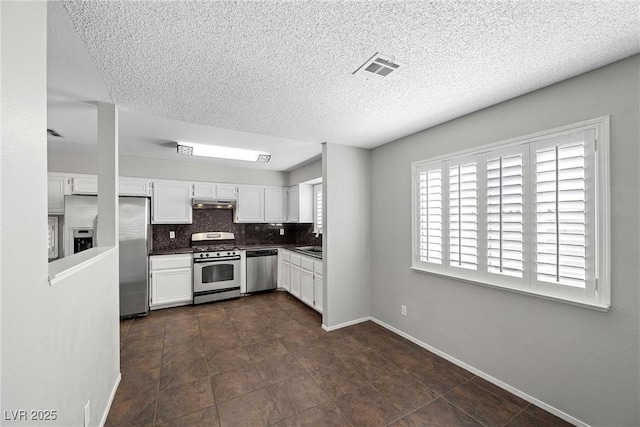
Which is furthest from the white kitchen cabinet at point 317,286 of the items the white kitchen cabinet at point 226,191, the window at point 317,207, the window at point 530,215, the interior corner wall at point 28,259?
the interior corner wall at point 28,259

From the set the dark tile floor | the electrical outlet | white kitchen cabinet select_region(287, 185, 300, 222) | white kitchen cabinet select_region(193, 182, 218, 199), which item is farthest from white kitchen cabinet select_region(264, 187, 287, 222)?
the electrical outlet

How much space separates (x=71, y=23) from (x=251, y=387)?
2723 millimetres

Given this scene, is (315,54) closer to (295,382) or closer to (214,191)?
(295,382)

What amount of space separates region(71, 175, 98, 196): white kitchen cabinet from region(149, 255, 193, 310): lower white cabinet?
53.6 inches

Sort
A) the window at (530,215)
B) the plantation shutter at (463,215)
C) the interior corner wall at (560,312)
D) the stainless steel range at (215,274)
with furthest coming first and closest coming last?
the stainless steel range at (215,274), the plantation shutter at (463,215), the window at (530,215), the interior corner wall at (560,312)

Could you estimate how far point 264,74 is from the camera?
6.03ft

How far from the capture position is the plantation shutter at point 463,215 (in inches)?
95.1

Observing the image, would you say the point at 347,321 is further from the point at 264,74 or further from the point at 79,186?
the point at 79,186

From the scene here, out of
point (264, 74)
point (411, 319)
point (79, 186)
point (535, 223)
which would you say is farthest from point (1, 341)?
point (79, 186)

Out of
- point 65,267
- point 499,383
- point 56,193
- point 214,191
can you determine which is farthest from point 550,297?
point 56,193

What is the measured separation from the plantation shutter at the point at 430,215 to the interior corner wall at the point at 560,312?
0.21 meters

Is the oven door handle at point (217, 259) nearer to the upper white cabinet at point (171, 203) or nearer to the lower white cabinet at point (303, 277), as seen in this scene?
the upper white cabinet at point (171, 203)

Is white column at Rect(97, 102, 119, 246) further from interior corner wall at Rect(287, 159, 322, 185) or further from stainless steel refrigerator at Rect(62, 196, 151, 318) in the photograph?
interior corner wall at Rect(287, 159, 322, 185)

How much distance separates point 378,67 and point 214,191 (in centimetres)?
397
